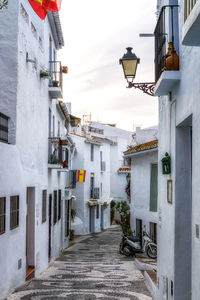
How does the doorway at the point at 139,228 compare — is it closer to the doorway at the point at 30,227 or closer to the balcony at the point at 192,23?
the doorway at the point at 30,227

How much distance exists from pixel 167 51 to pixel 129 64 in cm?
152

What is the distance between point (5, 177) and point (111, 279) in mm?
4917

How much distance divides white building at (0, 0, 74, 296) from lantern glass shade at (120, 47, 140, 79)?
2479 mm

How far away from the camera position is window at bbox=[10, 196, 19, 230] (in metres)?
10.7

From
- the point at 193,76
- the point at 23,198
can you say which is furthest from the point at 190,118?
the point at 23,198

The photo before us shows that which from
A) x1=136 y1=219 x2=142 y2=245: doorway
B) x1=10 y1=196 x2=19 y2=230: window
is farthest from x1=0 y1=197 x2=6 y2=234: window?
x1=136 y1=219 x2=142 y2=245: doorway

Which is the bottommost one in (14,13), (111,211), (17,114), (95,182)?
(111,211)

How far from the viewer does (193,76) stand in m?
5.59

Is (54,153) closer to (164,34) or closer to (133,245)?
(133,245)

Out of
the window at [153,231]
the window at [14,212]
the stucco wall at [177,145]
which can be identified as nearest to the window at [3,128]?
the window at [14,212]

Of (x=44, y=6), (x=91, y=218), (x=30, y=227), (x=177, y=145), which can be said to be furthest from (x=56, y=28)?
(x=91, y=218)

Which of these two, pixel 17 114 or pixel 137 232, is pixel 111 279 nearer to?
pixel 17 114

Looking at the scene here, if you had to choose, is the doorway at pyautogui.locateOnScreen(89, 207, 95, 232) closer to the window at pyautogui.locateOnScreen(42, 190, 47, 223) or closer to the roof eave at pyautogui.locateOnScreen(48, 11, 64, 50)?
the roof eave at pyautogui.locateOnScreen(48, 11, 64, 50)

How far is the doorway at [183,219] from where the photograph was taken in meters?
6.77
